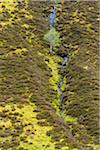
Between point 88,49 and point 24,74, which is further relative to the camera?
point 88,49

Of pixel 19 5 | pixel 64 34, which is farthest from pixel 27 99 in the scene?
pixel 19 5

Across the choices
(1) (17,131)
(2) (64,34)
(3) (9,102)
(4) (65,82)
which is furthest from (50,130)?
(2) (64,34)

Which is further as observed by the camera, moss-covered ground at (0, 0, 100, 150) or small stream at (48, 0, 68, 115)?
small stream at (48, 0, 68, 115)

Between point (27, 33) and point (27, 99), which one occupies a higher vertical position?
point (27, 33)

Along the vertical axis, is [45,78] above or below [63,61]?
below

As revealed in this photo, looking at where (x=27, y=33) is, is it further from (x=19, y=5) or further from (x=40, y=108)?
(x=40, y=108)

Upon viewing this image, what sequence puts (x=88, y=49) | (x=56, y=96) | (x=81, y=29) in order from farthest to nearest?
(x=81, y=29) < (x=88, y=49) < (x=56, y=96)

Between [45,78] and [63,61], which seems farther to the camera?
[63,61]

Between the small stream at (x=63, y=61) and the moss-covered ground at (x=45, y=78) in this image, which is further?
the small stream at (x=63, y=61)

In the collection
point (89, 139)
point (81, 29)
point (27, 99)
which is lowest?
point (89, 139)

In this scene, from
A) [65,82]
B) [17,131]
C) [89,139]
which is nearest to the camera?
[17,131]

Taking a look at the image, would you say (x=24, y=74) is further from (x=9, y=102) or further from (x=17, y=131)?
(x=17, y=131)
